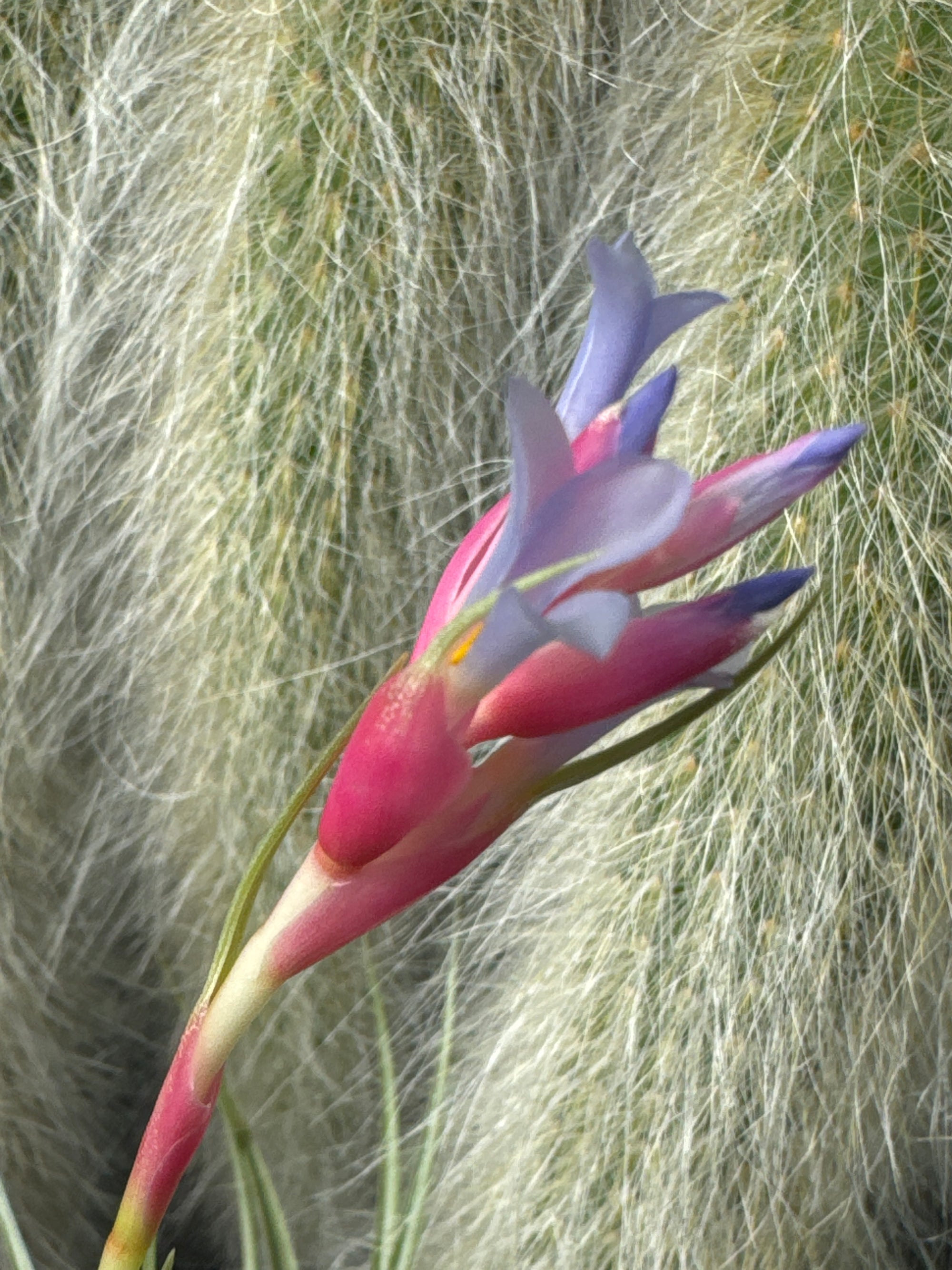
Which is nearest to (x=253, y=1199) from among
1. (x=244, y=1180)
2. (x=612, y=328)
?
(x=244, y=1180)

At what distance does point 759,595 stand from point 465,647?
0.05 m

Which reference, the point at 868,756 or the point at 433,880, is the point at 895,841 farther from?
the point at 433,880

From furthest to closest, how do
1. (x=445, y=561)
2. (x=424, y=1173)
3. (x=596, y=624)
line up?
(x=445, y=561), (x=424, y=1173), (x=596, y=624)

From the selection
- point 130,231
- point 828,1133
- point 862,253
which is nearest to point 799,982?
point 828,1133

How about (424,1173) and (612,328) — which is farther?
(424,1173)

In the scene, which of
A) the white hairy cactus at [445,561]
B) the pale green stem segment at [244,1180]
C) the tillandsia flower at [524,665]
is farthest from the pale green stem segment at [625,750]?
the white hairy cactus at [445,561]

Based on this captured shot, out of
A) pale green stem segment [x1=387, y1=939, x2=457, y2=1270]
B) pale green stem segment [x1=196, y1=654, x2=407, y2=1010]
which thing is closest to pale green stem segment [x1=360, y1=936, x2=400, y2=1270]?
pale green stem segment [x1=387, y1=939, x2=457, y2=1270]

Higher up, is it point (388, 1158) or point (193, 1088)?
point (193, 1088)

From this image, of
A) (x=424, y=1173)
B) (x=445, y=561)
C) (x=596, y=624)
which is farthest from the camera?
(x=445, y=561)

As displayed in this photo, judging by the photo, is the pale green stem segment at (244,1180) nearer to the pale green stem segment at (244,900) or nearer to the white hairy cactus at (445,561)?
the pale green stem segment at (244,900)

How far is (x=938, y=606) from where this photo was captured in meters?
0.57

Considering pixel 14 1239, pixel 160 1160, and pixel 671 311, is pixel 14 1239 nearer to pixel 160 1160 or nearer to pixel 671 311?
pixel 160 1160

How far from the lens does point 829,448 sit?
0.80 feet

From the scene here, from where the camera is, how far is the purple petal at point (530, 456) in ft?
0.72
